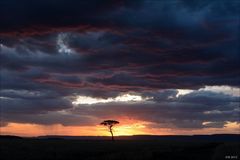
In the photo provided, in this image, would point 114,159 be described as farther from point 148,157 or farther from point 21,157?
point 21,157

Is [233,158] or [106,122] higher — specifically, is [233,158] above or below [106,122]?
below

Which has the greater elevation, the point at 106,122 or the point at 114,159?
the point at 106,122

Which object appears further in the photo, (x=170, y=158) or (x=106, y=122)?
(x=106, y=122)

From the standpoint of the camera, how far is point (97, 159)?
52531mm

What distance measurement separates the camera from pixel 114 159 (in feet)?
165

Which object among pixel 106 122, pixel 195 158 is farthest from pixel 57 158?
pixel 106 122

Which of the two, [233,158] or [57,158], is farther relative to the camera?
[57,158]

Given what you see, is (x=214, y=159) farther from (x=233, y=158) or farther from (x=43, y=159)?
(x=43, y=159)

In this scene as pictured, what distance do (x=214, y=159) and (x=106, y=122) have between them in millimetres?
112513

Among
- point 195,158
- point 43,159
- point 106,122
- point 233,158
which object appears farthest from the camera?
point 106,122

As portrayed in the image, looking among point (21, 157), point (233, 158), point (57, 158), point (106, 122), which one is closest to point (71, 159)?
point (57, 158)

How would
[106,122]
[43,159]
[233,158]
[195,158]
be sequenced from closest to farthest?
[233,158] < [43,159] < [195,158] < [106,122]

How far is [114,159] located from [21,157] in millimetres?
12640

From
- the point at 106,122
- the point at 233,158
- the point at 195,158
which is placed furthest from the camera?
the point at 106,122
